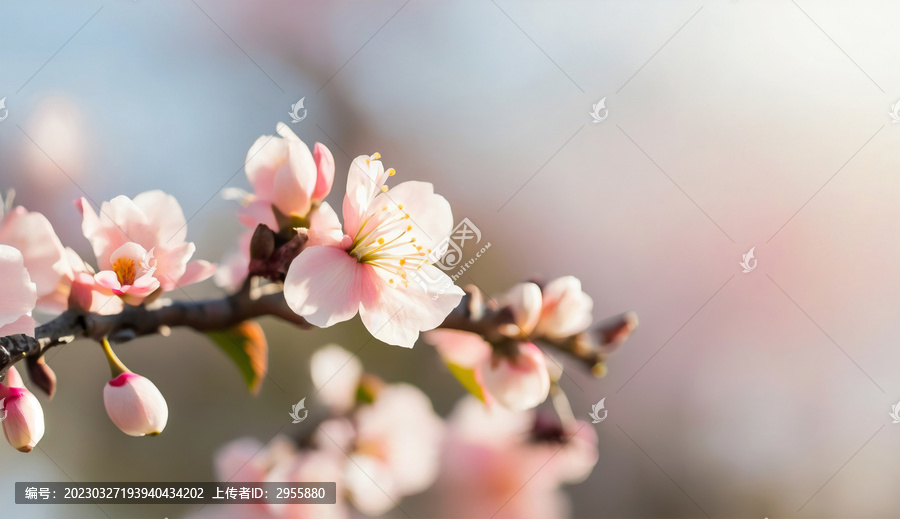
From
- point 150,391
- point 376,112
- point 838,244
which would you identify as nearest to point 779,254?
point 838,244

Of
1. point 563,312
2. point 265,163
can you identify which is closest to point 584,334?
point 563,312

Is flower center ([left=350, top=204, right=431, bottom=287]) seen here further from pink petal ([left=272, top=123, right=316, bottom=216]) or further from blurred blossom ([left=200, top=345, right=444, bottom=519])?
blurred blossom ([left=200, top=345, right=444, bottom=519])

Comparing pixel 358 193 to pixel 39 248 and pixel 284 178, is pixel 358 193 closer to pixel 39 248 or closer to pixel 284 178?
pixel 284 178

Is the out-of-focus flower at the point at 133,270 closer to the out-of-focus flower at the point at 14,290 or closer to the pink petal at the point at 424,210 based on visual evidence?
the out-of-focus flower at the point at 14,290

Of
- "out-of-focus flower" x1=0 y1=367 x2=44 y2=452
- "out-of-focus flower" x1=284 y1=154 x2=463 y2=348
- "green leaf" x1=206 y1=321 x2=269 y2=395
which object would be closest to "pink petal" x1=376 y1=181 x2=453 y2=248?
"out-of-focus flower" x1=284 y1=154 x2=463 y2=348

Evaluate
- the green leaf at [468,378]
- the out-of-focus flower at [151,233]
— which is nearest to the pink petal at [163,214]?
the out-of-focus flower at [151,233]

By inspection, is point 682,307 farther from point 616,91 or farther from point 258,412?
point 258,412

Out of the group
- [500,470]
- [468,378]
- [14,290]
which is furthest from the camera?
[500,470]
